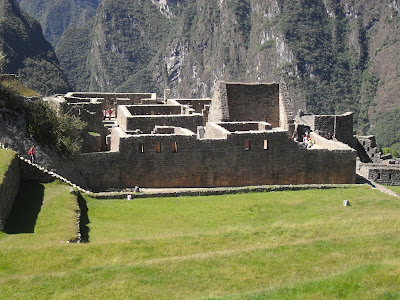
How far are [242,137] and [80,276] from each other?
587 inches

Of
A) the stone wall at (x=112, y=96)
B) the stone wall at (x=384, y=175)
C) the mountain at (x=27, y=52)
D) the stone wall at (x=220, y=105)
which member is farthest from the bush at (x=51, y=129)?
the mountain at (x=27, y=52)

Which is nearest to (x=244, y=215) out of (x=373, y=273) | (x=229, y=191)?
(x=229, y=191)

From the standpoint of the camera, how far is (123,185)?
24.8 meters

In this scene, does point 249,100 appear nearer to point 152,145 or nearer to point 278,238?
point 152,145

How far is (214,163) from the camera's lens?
2564 centimetres

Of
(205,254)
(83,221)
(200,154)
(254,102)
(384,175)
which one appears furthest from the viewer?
(254,102)

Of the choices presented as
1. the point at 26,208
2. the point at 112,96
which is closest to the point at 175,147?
the point at 26,208

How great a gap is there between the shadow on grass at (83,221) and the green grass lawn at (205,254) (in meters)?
0.20

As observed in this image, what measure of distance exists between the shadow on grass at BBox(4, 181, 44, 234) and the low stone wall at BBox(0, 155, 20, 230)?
0.21 metres

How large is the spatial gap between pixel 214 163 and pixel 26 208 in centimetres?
997

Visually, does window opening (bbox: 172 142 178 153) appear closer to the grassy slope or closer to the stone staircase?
the grassy slope

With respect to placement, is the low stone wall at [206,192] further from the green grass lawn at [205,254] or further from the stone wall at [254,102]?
the stone wall at [254,102]

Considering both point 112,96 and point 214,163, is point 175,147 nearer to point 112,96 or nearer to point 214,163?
point 214,163

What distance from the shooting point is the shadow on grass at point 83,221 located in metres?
16.7
